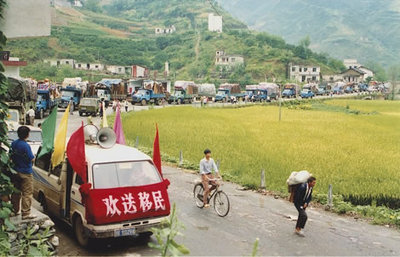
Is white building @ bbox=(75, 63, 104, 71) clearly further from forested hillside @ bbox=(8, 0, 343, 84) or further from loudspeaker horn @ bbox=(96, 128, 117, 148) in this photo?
loudspeaker horn @ bbox=(96, 128, 117, 148)

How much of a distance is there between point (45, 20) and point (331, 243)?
6907 mm

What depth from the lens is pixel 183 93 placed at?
189 ft

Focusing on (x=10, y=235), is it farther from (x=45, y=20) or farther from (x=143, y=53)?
(x=143, y=53)

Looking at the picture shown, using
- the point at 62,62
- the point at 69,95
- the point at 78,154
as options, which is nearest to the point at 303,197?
the point at 78,154

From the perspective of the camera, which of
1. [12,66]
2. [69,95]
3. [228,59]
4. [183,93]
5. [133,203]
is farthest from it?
[228,59]

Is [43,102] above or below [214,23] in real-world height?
below

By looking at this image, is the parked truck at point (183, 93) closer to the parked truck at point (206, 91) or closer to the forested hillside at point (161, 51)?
the parked truck at point (206, 91)

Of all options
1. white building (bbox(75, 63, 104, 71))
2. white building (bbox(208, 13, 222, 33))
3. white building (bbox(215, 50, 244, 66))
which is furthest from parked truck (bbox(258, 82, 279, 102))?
white building (bbox(208, 13, 222, 33))

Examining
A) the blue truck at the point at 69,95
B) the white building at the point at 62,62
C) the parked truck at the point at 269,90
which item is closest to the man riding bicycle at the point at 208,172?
the blue truck at the point at 69,95

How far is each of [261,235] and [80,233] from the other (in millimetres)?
3705

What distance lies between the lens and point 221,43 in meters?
127

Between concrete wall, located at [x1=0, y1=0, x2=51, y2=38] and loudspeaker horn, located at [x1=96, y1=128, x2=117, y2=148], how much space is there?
7.35ft

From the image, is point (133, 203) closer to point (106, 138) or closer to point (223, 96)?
point (106, 138)

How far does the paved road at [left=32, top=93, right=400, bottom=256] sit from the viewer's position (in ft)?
26.8
